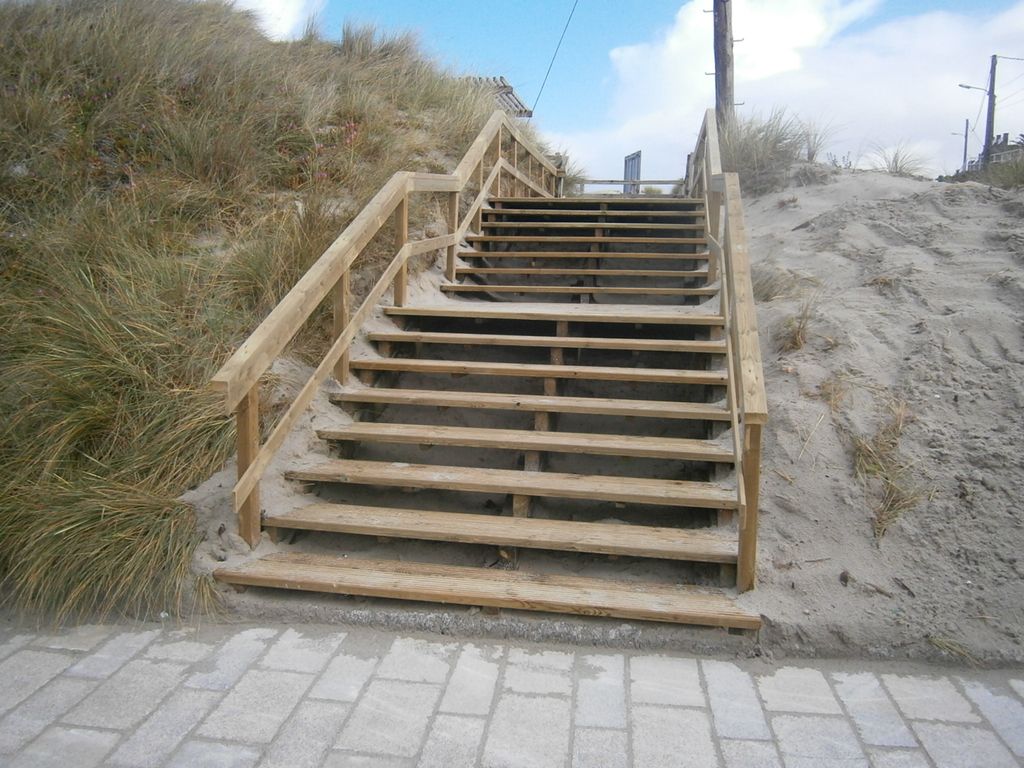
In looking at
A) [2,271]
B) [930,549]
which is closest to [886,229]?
[930,549]

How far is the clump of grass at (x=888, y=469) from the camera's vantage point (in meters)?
3.66

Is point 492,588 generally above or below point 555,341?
below

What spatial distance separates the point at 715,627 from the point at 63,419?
3326 millimetres

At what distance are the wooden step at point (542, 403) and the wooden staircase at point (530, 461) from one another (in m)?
0.01

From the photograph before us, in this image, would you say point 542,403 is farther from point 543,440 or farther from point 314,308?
point 314,308

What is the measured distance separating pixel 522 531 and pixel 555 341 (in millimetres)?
1647

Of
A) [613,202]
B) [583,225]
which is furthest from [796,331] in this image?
[613,202]

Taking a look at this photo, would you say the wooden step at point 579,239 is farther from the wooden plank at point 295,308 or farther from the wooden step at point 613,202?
the wooden plank at point 295,308

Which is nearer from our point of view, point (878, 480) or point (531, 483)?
point (878, 480)

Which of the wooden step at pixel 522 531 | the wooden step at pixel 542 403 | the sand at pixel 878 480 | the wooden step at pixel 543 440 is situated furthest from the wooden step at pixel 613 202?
the wooden step at pixel 522 531

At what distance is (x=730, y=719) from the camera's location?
2.71m

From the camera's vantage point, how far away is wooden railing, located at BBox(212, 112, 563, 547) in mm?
3545

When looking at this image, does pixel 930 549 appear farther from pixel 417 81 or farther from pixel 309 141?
pixel 417 81

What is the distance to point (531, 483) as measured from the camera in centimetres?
398
